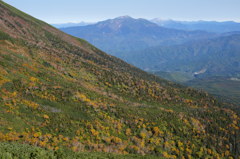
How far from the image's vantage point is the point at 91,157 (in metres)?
21.6

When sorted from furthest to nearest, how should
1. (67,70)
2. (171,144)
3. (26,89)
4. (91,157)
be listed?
1. (67,70)
2. (171,144)
3. (26,89)
4. (91,157)

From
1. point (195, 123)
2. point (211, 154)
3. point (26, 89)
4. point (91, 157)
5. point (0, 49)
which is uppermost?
point (0, 49)

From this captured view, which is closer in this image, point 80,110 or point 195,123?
point 80,110

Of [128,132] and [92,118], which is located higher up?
[92,118]

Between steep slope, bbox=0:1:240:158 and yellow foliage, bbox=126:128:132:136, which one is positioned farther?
yellow foliage, bbox=126:128:132:136

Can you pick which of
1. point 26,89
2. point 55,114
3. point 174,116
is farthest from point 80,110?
point 174,116

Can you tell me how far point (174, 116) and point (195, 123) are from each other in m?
5.80

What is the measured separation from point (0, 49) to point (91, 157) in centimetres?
3951

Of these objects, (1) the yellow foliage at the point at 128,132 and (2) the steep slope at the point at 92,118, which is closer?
(2) the steep slope at the point at 92,118

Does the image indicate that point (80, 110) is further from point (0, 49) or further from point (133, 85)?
point (133, 85)

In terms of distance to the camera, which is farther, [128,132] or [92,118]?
[128,132]

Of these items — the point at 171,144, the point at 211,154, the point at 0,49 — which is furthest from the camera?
the point at 0,49

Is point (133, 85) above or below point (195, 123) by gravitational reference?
above

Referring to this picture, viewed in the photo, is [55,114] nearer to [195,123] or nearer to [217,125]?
[195,123]
